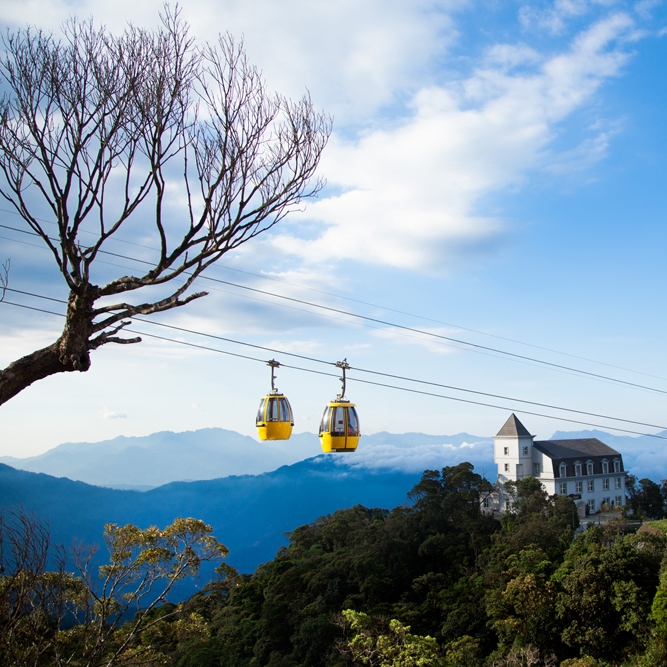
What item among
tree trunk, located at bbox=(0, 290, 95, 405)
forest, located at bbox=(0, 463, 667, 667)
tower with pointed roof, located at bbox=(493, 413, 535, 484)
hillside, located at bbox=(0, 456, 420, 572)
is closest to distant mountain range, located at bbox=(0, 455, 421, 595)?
hillside, located at bbox=(0, 456, 420, 572)

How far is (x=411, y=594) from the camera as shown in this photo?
972 inches

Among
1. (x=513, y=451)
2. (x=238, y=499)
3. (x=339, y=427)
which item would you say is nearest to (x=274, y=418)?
(x=339, y=427)

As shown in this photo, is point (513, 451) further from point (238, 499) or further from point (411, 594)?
point (238, 499)

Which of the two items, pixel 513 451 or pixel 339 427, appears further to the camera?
pixel 513 451

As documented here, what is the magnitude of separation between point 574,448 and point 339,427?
107 feet

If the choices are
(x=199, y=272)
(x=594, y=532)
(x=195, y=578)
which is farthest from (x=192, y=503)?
Answer: (x=199, y=272)

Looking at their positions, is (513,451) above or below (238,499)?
above

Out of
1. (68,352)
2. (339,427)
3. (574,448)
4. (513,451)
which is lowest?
(339,427)

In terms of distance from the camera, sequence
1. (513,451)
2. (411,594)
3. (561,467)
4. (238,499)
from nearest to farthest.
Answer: (411,594)
(561,467)
(513,451)
(238,499)

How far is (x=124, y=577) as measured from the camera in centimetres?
983

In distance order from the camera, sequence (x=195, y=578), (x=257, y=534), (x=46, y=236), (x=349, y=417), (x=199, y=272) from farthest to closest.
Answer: (x=257, y=534)
(x=195, y=578)
(x=349, y=417)
(x=199, y=272)
(x=46, y=236)

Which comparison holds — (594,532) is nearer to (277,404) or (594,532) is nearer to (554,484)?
(554,484)

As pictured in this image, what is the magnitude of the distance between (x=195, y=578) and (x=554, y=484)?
27424 mm

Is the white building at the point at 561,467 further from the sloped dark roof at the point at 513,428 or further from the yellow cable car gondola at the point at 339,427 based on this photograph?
the yellow cable car gondola at the point at 339,427
